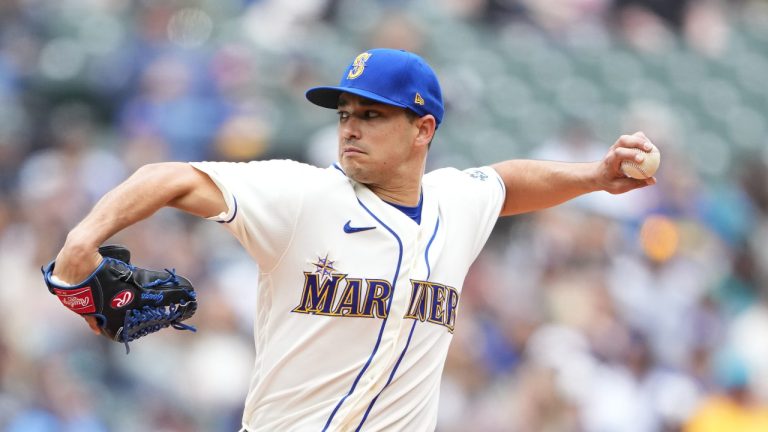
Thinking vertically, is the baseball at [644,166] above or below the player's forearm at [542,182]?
above

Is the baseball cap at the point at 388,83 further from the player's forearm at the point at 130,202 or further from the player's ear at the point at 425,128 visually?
the player's forearm at the point at 130,202

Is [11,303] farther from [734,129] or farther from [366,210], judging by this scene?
[734,129]

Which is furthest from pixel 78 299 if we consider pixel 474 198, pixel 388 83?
pixel 474 198

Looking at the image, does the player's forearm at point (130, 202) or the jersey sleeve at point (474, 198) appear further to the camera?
the jersey sleeve at point (474, 198)

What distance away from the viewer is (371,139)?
12.3ft

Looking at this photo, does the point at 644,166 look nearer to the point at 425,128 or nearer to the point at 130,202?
the point at 425,128

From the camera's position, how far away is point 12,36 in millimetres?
9039

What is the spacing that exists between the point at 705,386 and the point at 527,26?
5.32m

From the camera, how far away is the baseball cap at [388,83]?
3684 millimetres

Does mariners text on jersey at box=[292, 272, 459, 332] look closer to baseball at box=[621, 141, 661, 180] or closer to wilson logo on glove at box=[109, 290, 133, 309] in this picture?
wilson logo on glove at box=[109, 290, 133, 309]

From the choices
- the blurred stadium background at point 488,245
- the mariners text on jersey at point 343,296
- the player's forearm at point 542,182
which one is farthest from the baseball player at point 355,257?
the blurred stadium background at point 488,245

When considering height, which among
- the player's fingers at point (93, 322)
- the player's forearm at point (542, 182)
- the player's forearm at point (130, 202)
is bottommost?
the player's fingers at point (93, 322)

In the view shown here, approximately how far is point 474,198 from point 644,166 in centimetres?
58

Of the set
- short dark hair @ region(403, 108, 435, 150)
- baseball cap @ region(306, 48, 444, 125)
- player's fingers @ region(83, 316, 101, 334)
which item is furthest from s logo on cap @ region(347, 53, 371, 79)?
player's fingers @ region(83, 316, 101, 334)
